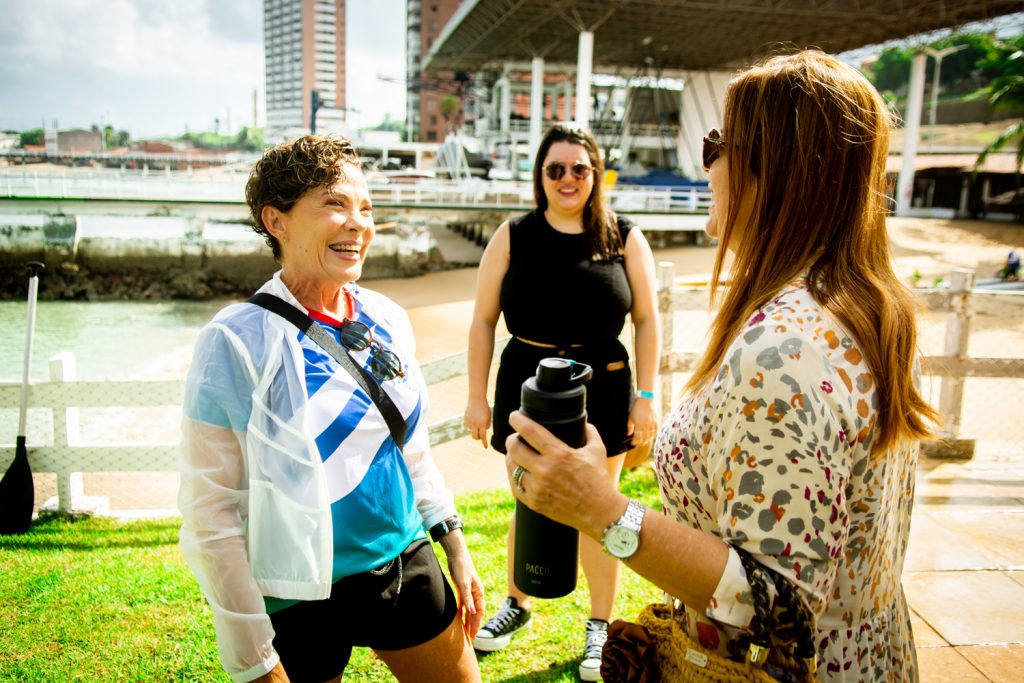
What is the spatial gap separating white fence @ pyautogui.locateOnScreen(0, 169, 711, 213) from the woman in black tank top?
99.6 ft

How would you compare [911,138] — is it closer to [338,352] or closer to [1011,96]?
[1011,96]

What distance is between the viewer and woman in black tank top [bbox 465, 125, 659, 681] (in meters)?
3.07

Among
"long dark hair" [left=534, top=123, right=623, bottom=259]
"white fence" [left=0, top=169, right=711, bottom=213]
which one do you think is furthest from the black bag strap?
"white fence" [left=0, top=169, right=711, bottom=213]

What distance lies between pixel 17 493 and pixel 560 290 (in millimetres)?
3754

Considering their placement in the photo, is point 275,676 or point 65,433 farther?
point 65,433

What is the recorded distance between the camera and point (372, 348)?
6.68 feet

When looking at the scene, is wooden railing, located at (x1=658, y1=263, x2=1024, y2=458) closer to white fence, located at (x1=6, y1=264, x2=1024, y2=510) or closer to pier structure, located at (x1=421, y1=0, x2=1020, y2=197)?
white fence, located at (x1=6, y1=264, x2=1024, y2=510)

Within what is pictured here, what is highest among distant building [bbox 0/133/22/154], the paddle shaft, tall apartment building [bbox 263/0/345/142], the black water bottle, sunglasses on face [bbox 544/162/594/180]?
tall apartment building [bbox 263/0/345/142]

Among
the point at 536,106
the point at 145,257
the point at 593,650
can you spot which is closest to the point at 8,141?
the point at 145,257

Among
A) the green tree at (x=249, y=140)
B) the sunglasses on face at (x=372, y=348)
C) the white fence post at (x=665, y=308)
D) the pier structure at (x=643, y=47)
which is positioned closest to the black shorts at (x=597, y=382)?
Answer: the sunglasses on face at (x=372, y=348)

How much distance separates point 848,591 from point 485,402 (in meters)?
2.19

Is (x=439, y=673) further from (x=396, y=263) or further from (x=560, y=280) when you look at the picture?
(x=396, y=263)

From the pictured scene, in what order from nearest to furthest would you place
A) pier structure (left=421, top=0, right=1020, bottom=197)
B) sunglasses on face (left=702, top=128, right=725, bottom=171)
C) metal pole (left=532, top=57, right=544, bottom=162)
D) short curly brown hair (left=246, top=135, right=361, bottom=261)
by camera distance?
sunglasses on face (left=702, top=128, right=725, bottom=171), short curly brown hair (left=246, top=135, right=361, bottom=261), pier structure (left=421, top=0, right=1020, bottom=197), metal pole (left=532, top=57, right=544, bottom=162)

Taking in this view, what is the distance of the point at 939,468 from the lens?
229 inches
